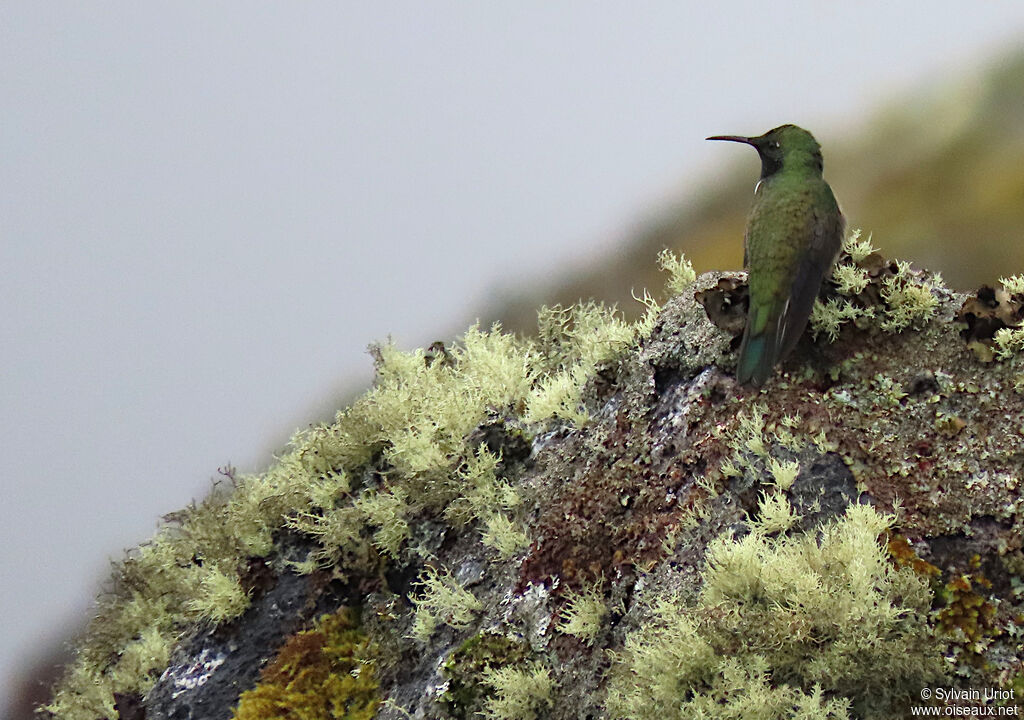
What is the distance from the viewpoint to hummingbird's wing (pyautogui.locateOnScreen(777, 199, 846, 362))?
4.60 meters

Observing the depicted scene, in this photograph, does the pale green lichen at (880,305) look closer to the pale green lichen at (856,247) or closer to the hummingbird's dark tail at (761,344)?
the pale green lichen at (856,247)

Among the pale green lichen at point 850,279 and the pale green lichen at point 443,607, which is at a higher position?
the pale green lichen at point 850,279

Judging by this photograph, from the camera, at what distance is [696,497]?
445 centimetres

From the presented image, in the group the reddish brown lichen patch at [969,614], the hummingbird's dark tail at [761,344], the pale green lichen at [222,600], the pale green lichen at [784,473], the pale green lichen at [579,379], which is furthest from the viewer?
the pale green lichen at [222,600]

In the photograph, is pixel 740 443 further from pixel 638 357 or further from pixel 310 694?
pixel 310 694

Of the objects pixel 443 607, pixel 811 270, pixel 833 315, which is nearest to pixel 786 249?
pixel 811 270

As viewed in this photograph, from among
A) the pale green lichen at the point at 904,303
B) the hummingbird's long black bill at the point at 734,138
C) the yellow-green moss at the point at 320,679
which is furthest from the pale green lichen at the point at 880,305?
the yellow-green moss at the point at 320,679

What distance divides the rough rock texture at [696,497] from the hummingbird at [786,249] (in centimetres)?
21

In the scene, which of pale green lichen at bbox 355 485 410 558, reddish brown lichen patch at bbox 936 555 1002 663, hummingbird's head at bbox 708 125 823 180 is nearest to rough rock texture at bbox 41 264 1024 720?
reddish brown lichen patch at bbox 936 555 1002 663

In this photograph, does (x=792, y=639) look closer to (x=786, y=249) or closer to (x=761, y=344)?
(x=761, y=344)

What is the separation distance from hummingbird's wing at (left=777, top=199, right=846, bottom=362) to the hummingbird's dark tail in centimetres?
2

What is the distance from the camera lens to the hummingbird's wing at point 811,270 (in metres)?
4.60

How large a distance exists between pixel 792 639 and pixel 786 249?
211cm

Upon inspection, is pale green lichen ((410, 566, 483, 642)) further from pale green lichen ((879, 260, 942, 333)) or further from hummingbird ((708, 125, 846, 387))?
pale green lichen ((879, 260, 942, 333))
